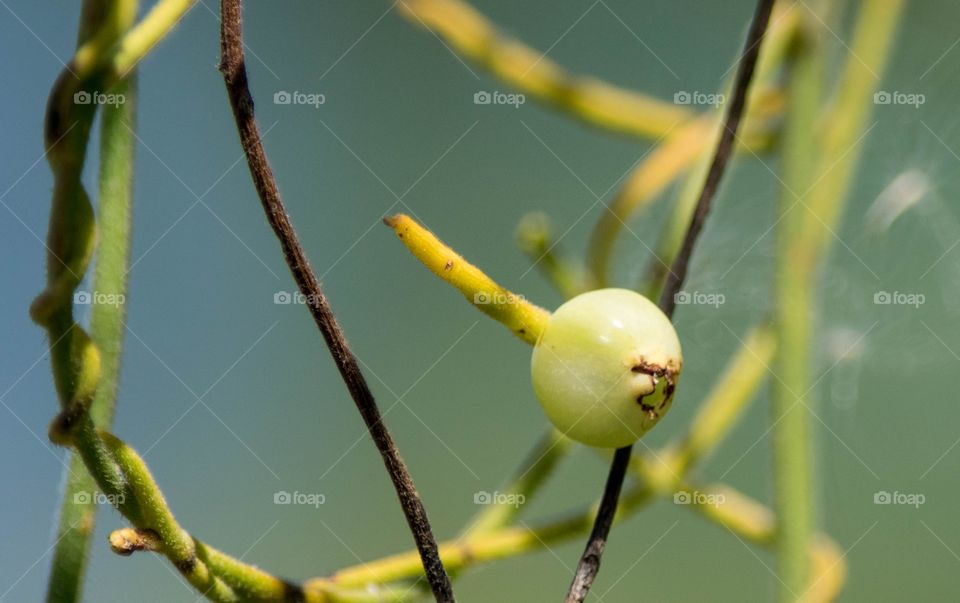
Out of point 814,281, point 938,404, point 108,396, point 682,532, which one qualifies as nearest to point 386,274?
point 682,532

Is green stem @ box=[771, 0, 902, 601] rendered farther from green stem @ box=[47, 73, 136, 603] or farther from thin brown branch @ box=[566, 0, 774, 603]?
green stem @ box=[47, 73, 136, 603]

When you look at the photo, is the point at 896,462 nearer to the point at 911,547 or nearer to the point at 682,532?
the point at 911,547

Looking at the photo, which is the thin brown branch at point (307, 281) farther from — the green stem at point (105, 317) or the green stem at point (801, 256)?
the green stem at point (801, 256)

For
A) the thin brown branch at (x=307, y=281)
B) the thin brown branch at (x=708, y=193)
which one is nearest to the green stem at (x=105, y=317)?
the thin brown branch at (x=307, y=281)

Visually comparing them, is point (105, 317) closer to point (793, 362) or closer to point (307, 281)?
point (307, 281)

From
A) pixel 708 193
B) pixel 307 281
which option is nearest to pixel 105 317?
pixel 307 281

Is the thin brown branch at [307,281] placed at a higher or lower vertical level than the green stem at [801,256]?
lower
